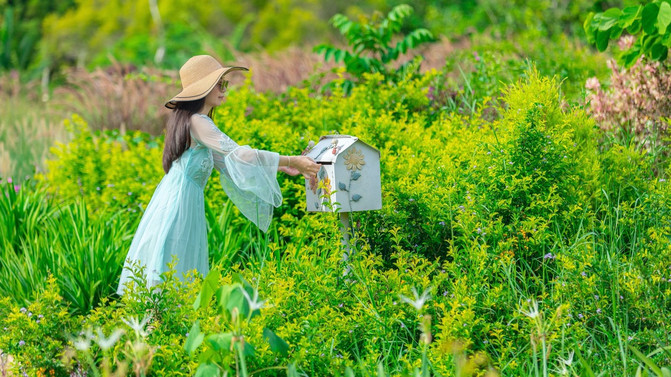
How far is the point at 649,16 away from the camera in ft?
13.1

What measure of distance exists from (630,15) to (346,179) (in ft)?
6.76

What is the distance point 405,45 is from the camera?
5766mm

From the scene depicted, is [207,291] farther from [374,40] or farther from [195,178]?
[374,40]

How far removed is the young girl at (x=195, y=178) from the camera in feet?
11.5

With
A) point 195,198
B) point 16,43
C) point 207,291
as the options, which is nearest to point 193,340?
point 207,291

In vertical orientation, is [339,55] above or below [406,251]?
above

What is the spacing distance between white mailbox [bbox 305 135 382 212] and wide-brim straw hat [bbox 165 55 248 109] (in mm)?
653

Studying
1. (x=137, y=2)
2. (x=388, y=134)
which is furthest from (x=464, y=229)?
(x=137, y=2)

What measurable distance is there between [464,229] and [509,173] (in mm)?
536

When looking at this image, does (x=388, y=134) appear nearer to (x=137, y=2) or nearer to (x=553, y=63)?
(x=553, y=63)

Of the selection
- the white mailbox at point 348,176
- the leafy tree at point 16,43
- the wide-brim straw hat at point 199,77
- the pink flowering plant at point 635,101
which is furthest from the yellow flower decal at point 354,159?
the leafy tree at point 16,43

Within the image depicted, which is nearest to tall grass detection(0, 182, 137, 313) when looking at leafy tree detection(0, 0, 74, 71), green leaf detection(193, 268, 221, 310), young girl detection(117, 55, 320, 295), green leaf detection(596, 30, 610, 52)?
young girl detection(117, 55, 320, 295)

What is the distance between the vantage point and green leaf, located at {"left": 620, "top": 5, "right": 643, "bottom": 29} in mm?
4039

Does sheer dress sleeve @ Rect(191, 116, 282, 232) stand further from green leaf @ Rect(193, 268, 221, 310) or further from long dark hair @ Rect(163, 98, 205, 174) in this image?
green leaf @ Rect(193, 268, 221, 310)
